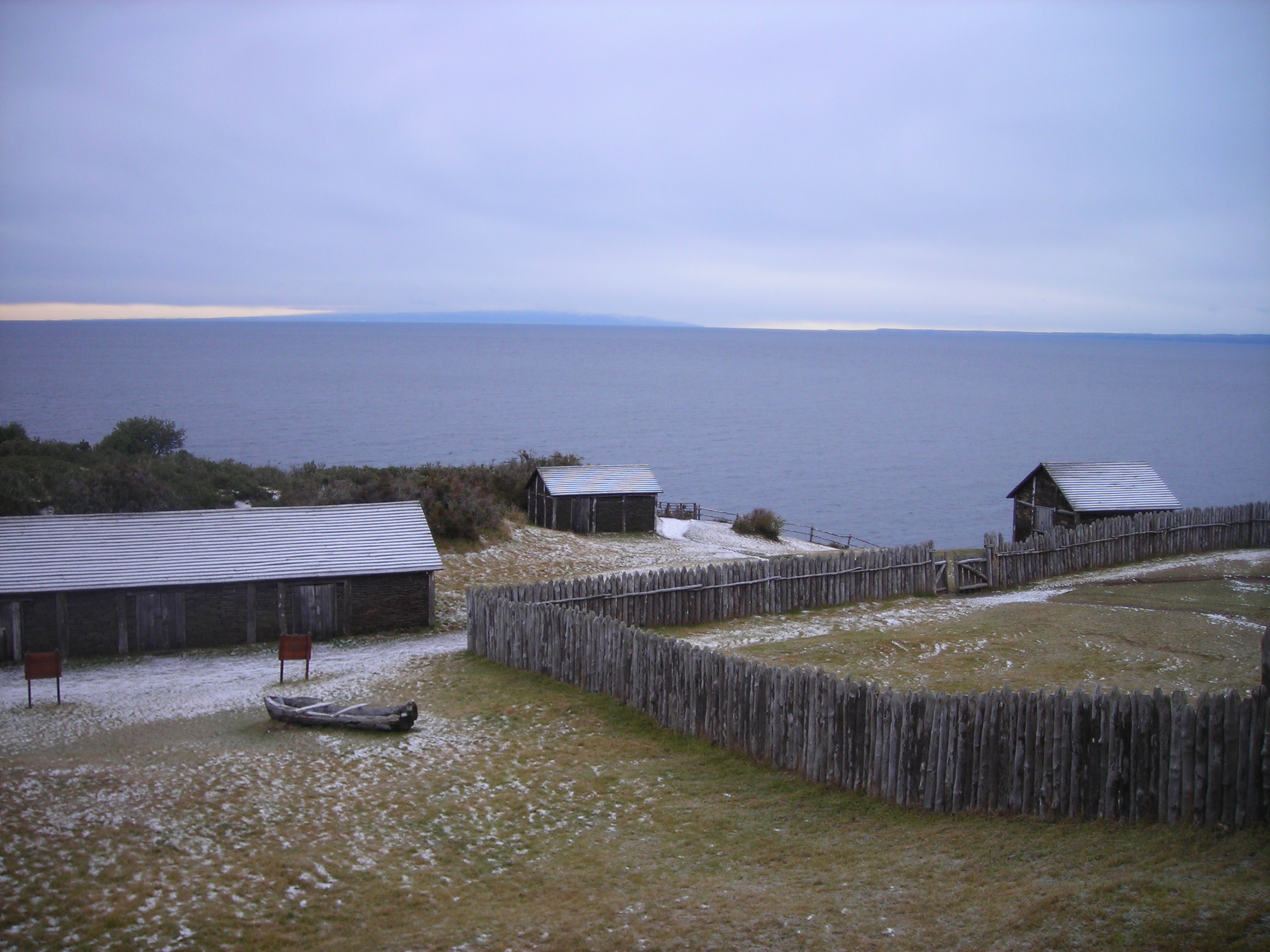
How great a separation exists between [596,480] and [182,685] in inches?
893

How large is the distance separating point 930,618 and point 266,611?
1681cm

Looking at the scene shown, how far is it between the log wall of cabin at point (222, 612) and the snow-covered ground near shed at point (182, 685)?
50cm

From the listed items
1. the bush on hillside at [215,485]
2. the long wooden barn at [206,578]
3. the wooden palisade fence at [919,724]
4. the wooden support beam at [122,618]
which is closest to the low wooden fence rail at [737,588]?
the wooden palisade fence at [919,724]

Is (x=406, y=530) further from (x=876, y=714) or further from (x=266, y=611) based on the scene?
(x=876, y=714)

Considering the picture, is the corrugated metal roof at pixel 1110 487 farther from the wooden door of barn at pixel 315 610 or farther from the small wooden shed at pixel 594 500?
the wooden door of barn at pixel 315 610

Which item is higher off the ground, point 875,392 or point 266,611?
point 875,392

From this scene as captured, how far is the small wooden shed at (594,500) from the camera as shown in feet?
127

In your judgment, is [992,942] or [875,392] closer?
[992,942]

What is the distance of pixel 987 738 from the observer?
36.0ft

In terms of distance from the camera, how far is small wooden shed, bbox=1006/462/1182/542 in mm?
33844

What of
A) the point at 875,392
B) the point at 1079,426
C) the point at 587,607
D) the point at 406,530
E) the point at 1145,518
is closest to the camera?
the point at 587,607

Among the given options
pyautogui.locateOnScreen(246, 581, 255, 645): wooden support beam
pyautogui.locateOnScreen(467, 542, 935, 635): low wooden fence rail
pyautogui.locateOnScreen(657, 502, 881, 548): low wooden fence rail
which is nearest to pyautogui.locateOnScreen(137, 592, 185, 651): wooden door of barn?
pyautogui.locateOnScreen(246, 581, 255, 645): wooden support beam

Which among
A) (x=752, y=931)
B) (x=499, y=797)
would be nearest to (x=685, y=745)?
(x=499, y=797)

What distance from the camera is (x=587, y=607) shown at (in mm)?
21234
